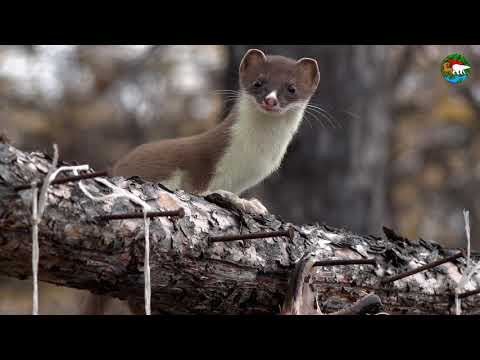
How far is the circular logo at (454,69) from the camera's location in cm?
391

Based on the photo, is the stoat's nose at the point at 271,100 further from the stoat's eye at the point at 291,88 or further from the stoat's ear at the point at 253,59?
the stoat's ear at the point at 253,59

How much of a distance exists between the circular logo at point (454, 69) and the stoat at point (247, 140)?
891 millimetres

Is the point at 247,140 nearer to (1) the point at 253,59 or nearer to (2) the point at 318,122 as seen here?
(1) the point at 253,59

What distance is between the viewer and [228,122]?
468cm

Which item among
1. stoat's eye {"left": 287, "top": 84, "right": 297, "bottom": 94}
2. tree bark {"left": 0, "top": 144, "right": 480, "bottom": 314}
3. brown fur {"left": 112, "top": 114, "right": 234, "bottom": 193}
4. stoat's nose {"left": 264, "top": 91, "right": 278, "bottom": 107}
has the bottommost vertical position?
tree bark {"left": 0, "top": 144, "right": 480, "bottom": 314}

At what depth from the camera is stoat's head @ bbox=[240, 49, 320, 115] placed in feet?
14.8

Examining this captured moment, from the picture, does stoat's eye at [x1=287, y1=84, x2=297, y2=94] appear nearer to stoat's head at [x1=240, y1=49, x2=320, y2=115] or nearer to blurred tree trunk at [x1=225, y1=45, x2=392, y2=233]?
stoat's head at [x1=240, y1=49, x2=320, y2=115]

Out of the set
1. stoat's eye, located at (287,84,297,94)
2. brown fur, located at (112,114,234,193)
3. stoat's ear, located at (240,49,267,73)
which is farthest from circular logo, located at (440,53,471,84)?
brown fur, located at (112,114,234,193)

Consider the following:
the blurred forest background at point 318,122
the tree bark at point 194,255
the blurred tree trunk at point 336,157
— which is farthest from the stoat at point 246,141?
the blurred tree trunk at point 336,157

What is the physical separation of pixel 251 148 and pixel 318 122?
2.43m

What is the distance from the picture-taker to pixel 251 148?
448 centimetres

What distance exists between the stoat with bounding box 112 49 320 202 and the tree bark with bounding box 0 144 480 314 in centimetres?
154
